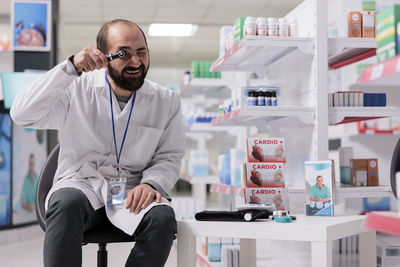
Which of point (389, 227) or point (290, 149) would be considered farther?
point (290, 149)

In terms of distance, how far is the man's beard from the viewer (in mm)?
2119

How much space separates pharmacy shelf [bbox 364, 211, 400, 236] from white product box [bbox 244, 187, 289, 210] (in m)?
1.12

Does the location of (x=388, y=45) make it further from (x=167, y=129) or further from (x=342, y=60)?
(x=342, y=60)

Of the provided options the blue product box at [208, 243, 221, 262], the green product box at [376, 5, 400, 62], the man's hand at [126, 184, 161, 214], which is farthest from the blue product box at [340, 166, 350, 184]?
the green product box at [376, 5, 400, 62]

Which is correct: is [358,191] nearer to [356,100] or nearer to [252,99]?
[356,100]

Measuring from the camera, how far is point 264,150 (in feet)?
7.82

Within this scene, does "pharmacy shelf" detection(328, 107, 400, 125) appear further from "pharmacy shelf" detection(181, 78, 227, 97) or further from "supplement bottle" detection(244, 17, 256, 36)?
"pharmacy shelf" detection(181, 78, 227, 97)

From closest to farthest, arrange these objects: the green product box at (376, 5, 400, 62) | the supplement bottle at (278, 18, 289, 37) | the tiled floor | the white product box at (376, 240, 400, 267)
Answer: the green product box at (376, 5, 400, 62)
the white product box at (376, 240, 400, 267)
the supplement bottle at (278, 18, 289, 37)
the tiled floor

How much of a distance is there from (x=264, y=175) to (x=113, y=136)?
26.2 inches

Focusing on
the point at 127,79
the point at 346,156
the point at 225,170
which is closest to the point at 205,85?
the point at 225,170

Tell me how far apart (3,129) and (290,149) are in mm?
2532

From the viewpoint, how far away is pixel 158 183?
2051mm

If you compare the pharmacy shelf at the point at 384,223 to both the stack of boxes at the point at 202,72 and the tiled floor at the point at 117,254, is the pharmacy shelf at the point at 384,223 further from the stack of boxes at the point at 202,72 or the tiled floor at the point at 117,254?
the stack of boxes at the point at 202,72

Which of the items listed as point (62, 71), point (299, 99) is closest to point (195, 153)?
point (299, 99)
